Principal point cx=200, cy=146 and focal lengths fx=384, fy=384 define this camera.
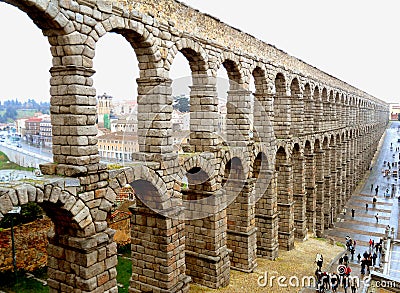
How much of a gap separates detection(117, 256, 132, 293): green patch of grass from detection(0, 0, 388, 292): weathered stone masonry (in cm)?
406

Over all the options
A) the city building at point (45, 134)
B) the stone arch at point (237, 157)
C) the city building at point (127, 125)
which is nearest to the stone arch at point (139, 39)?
the city building at point (127, 125)

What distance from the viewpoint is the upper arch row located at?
27.5ft

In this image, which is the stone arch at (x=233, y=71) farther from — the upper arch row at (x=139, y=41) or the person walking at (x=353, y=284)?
the person walking at (x=353, y=284)

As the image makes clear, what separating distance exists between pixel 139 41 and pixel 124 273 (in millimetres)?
12113

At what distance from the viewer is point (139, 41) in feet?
35.7

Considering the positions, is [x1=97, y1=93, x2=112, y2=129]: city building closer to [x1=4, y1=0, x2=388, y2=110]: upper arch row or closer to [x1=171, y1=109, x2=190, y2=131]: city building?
[x1=171, y1=109, x2=190, y2=131]: city building

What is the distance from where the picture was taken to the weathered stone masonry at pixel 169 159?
8.72 meters

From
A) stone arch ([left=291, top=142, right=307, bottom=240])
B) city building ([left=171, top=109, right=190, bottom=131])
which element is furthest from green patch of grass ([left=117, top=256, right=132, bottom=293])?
stone arch ([left=291, top=142, right=307, bottom=240])

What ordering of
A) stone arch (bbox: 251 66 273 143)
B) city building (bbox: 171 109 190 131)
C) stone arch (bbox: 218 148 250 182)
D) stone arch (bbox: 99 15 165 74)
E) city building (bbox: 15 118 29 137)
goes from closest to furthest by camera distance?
stone arch (bbox: 99 15 165 74) < stone arch (bbox: 218 148 250 182) < city building (bbox: 171 109 190 131) < stone arch (bbox: 251 66 273 143) < city building (bbox: 15 118 29 137)

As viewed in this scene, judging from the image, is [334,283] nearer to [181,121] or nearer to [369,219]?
[181,121]

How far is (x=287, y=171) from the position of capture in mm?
21109

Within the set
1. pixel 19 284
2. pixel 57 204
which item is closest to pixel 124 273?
pixel 19 284

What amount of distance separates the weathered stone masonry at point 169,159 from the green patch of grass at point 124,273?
4059 millimetres

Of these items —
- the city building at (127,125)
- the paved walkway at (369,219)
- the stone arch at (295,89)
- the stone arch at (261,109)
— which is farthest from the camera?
the paved walkway at (369,219)
